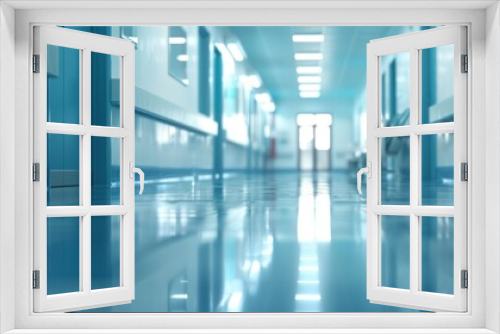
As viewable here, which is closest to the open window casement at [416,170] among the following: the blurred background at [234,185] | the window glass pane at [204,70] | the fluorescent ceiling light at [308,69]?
the blurred background at [234,185]

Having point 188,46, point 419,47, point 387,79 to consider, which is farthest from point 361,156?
point 419,47

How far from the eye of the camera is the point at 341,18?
8.94ft

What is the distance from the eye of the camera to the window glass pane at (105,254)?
14.2ft

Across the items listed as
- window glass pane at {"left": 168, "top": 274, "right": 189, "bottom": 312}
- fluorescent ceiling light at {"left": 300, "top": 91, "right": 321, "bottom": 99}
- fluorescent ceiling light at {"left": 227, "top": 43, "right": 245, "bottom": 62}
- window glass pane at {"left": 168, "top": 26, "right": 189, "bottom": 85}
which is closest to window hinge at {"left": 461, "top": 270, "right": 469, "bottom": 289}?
window glass pane at {"left": 168, "top": 274, "right": 189, "bottom": 312}

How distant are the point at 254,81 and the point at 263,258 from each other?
72.4ft

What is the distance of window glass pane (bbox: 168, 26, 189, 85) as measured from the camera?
1427 cm

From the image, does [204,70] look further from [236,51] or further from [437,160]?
[437,160]

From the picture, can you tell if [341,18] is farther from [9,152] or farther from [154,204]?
[154,204]

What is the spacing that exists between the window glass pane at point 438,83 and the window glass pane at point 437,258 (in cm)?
593

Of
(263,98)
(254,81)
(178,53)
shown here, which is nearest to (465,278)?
(178,53)

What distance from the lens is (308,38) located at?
17.8 metres

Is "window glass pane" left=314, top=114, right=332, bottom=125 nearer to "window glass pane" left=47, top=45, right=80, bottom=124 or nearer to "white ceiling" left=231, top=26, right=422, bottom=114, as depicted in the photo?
"white ceiling" left=231, top=26, right=422, bottom=114

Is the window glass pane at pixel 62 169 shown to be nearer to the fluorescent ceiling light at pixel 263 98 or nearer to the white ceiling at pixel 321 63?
the white ceiling at pixel 321 63

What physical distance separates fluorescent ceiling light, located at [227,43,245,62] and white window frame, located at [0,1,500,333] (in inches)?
687
